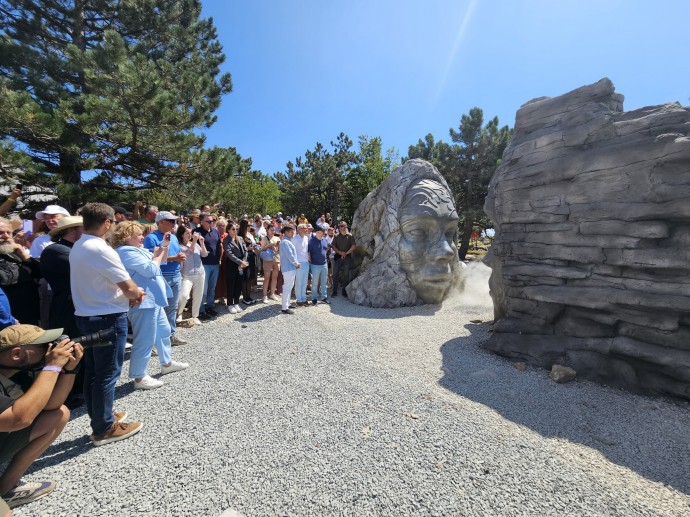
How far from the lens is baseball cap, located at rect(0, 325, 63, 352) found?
1.95m

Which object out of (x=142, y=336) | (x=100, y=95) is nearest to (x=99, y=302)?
(x=142, y=336)

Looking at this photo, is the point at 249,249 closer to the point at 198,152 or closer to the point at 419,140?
the point at 198,152

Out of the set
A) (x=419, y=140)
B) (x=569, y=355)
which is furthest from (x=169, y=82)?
(x=419, y=140)

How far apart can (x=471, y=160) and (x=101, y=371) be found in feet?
70.3

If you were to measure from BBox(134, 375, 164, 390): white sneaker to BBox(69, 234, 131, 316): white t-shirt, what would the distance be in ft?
4.66

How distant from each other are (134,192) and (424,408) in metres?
12.0

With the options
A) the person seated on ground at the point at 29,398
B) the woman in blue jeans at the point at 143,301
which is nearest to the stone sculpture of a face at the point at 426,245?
the woman in blue jeans at the point at 143,301

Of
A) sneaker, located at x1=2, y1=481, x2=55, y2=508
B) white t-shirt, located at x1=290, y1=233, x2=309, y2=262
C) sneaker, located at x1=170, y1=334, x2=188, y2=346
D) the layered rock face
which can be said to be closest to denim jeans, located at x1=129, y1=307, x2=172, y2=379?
sneaker, located at x1=2, y1=481, x2=55, y2=508

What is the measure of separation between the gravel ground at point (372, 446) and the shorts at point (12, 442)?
51 cm

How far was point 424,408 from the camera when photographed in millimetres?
3566

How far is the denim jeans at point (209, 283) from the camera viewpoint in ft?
21.7

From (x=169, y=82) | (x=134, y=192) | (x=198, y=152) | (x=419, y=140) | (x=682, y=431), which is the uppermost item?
(x=419, y=140)

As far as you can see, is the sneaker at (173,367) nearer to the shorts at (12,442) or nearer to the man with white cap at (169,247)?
the man with white cap at (169,247)

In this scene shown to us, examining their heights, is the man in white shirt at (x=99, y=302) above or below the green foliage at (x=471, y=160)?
below
